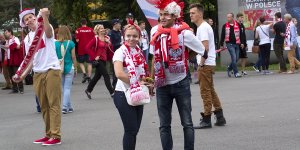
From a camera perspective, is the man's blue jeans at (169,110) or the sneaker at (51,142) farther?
the sneaker at (51,142)

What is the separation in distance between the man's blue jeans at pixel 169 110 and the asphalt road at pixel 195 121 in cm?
105

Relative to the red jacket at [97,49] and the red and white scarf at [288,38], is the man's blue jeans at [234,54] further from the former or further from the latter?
the red jacket at [97,49]

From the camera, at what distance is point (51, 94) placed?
8797 millimetres

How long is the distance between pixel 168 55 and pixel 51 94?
94.5 inches

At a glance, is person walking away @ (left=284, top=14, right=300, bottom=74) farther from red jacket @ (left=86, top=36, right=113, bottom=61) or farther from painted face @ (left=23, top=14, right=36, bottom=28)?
painted face @ (left=23, top=14, right=36, bottom=28)

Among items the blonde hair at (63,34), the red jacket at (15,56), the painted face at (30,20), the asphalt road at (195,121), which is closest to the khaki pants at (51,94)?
the asphalt road at (195,121)

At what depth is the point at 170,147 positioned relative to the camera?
23.4 ft

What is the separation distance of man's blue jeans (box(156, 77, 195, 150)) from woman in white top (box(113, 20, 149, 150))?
1.56ft

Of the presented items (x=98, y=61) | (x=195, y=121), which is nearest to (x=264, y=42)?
(x=98, y=61)

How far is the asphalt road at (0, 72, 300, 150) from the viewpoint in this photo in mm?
8555

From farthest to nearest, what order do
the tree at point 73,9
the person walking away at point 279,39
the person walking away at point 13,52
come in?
the tree at point 73,9 → the person walking away at point 279,39 → the person walking away at point 13,52

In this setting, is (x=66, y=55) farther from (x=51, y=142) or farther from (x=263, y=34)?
(x=263, y=34)

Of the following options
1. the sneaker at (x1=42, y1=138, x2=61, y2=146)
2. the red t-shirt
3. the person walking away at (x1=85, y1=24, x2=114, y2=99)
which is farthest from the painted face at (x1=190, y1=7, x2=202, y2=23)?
the red t-shirt

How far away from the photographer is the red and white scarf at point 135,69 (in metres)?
6.53
